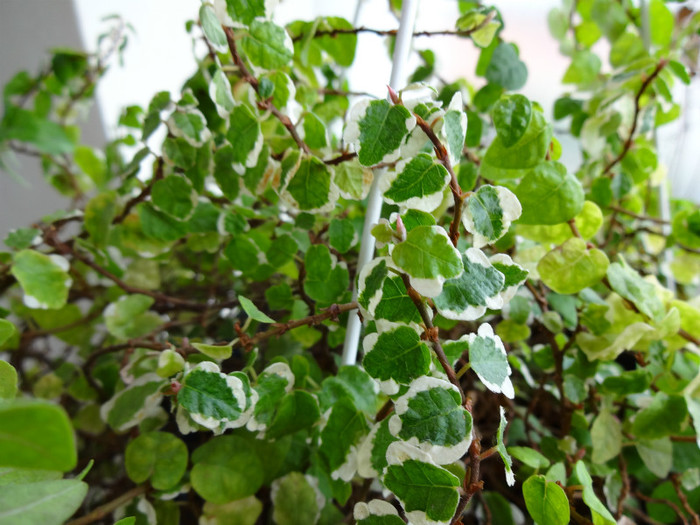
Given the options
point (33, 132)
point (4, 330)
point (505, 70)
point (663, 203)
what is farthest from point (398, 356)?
point (33, 132)

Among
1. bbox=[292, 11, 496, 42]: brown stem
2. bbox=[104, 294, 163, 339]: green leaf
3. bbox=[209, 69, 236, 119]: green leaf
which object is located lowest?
bbox=[104, 294, 163, 339]: green leaf

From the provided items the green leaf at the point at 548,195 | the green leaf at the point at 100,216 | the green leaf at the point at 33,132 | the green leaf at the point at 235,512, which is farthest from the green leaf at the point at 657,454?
the green leaf at the point at 33,132

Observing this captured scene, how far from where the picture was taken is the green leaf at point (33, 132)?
0.66 m

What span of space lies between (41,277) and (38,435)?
35 cm

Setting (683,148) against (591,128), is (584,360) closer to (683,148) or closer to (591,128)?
(591,128)

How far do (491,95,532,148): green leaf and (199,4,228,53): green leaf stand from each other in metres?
0.20

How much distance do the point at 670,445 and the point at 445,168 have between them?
1.10ft

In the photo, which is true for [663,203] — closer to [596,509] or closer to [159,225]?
[596,509]

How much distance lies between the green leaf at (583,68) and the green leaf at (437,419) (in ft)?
1.66

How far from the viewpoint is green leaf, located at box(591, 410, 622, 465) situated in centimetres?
42

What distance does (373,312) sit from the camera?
29 cm

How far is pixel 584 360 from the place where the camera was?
447mm

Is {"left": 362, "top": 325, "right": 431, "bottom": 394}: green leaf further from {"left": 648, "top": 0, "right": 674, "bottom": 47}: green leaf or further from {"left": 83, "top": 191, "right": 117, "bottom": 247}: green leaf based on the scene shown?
{"left": 648, "top": 0, "right": 674, "bottom": 47}: green leaf

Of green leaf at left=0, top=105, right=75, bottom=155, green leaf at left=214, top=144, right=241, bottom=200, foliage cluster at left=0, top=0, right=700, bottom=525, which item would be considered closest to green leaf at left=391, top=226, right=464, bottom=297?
foliage cluster at left=0, top=0, right=700, bottom=525
